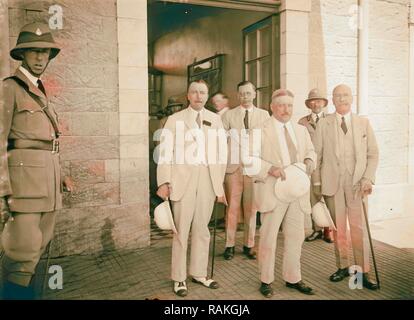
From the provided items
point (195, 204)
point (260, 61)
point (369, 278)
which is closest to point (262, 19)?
point (260, 61)

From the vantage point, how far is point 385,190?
659cm

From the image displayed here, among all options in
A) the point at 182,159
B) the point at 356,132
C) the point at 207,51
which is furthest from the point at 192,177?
the point at 207,51

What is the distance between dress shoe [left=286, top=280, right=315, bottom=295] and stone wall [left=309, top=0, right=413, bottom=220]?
3.03 m

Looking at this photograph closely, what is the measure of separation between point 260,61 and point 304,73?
0.80 meters

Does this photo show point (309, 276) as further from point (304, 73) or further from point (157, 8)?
point (157, 8)

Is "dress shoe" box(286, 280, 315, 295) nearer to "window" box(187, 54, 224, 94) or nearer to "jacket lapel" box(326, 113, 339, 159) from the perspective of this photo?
"jacket lapel" box(326, 113, 339, 159)

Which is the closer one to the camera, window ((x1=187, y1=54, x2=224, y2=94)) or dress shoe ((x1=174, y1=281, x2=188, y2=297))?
dress shoe ((x1=174, y1=281, x2=188, y2=297))

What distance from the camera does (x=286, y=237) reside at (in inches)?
155

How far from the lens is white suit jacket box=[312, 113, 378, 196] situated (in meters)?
4.18

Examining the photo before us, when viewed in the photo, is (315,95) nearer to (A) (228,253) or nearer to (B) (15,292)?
(A) (228,253)

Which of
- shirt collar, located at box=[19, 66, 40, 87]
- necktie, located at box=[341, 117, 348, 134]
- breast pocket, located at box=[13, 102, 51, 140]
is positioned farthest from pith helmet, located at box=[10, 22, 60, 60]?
necktie, located at box=[341, 117, 348, 134]

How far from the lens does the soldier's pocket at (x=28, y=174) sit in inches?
136

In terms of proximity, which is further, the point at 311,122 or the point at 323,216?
the point at 311,122

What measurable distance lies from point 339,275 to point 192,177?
1917 mm
